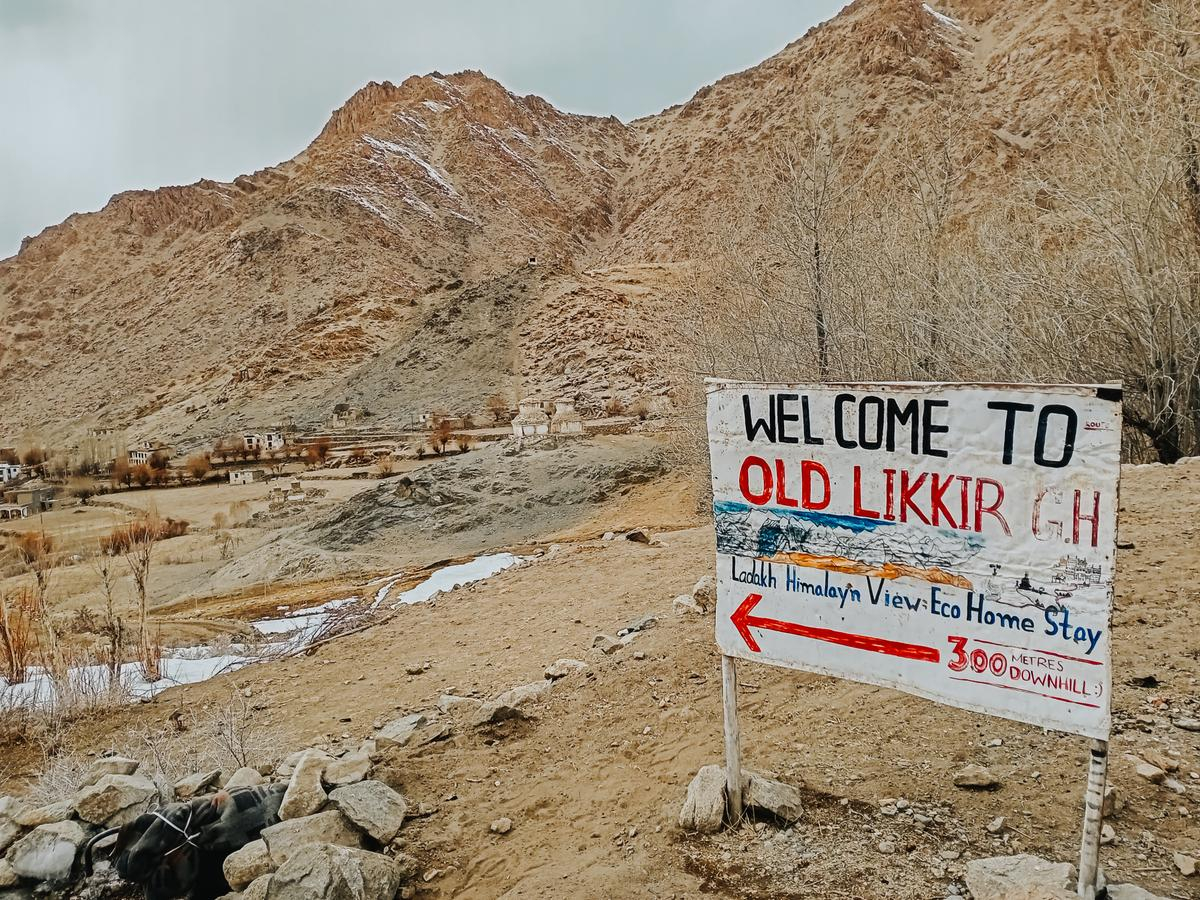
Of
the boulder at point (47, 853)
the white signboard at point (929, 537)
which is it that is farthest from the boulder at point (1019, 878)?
the boulder at point (47, 853)

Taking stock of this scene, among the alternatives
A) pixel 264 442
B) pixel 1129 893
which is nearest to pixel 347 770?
pixel 1129 893

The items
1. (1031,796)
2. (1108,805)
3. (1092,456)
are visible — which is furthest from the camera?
(1031,796)

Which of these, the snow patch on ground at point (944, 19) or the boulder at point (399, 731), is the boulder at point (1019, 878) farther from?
the snow patch on ground at point (944, 19)

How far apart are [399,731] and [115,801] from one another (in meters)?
1.57

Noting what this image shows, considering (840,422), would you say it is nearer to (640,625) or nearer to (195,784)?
(195,784)

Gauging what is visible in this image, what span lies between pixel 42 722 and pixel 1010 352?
11.2 meters

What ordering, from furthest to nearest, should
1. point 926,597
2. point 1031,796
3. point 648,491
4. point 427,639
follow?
point 648,491 < point 427,639 < point 1031,796 < point 926,597

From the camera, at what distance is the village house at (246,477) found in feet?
112


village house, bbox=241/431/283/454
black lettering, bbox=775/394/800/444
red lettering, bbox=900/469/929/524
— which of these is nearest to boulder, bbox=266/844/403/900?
black lettering, bbox=775/394/800/444

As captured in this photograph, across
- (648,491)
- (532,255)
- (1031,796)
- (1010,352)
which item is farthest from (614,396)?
(532,255)

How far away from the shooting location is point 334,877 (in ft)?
9.24

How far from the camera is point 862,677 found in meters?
2.51

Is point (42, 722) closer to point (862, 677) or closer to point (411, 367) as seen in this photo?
point (862, 677)

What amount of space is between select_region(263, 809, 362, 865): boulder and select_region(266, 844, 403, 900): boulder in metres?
0.17
